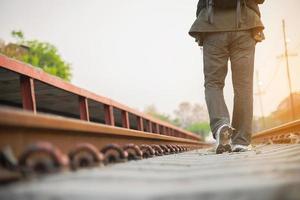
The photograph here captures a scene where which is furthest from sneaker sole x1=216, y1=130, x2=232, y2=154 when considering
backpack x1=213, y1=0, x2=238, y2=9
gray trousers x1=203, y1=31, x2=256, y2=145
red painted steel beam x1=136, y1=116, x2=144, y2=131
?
red painted steel beam x1=136, y1=116, x2=144, y2=131

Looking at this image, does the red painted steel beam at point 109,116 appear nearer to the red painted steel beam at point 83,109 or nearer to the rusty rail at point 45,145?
the red painted steel beam at point 83,109

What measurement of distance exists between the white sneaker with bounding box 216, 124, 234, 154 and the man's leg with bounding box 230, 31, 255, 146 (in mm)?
344

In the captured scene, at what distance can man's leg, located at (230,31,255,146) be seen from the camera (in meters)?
4.17

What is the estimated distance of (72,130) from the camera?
6.59ft

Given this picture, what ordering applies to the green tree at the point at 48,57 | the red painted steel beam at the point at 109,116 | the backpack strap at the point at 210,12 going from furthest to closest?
the green tree at the point at 48,57, the red painted steel beam at the point at 109,116, the backpack strap at the point at 210,12

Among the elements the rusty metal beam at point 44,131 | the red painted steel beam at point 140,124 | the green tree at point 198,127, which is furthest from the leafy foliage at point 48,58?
the green tree at point 198,127

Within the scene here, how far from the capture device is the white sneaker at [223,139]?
376cm

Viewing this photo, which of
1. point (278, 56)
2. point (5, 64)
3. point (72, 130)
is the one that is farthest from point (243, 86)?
point (278, 56)

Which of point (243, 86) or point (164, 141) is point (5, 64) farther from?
point (164, 141)

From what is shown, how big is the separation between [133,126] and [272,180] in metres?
11.0

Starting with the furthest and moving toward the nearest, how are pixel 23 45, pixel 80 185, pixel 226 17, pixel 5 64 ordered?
1. pixel 23 45
2. pixel 226 17
3. pixel 5 64
4. pixel 80 185

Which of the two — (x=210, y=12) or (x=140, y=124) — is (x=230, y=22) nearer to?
(x=210, y=12)

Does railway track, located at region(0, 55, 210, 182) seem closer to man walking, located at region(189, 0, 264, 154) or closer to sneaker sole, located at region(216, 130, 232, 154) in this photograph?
sneaker sole, located at region(216, 130, 232, 154)

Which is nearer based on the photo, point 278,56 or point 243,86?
point 243,86
